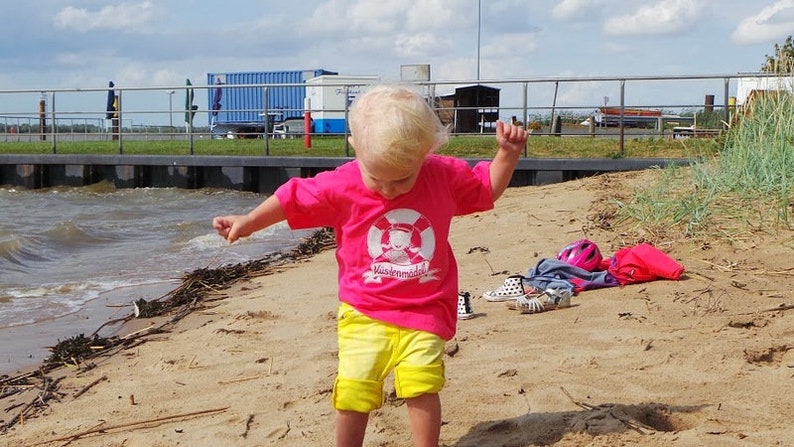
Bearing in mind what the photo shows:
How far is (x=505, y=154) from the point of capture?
9.53 feet

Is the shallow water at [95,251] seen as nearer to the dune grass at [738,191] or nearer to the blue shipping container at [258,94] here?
the dune grass at [738,191]

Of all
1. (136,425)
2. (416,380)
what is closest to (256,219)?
(416,380)

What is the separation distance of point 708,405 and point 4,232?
10095 millimetres

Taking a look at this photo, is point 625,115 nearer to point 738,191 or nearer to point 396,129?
point 738,191

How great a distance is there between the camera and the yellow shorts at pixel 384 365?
269 centimetres

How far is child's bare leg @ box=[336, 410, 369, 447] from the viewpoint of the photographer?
9.02 feet

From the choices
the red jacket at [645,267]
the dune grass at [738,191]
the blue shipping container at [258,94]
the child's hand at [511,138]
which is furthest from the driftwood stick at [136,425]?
the blue shipping container at [258,94]

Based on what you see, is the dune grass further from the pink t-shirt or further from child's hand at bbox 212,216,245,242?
child's hand at bbox 212,216,245,242

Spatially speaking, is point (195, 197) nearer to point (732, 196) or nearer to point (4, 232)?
point (4, 232)

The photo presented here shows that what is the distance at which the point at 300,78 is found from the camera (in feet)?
127

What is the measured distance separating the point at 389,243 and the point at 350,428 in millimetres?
587

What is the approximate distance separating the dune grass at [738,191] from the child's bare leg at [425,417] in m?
3.53

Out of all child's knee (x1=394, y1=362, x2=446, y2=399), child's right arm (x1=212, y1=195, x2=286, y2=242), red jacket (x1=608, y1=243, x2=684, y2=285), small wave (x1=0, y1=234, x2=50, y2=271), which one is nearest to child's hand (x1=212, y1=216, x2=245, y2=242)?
child's right arm (x1=212, y1=195, x2=286, y2=242)

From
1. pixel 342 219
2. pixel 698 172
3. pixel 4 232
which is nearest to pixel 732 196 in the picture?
pixel 698 172
